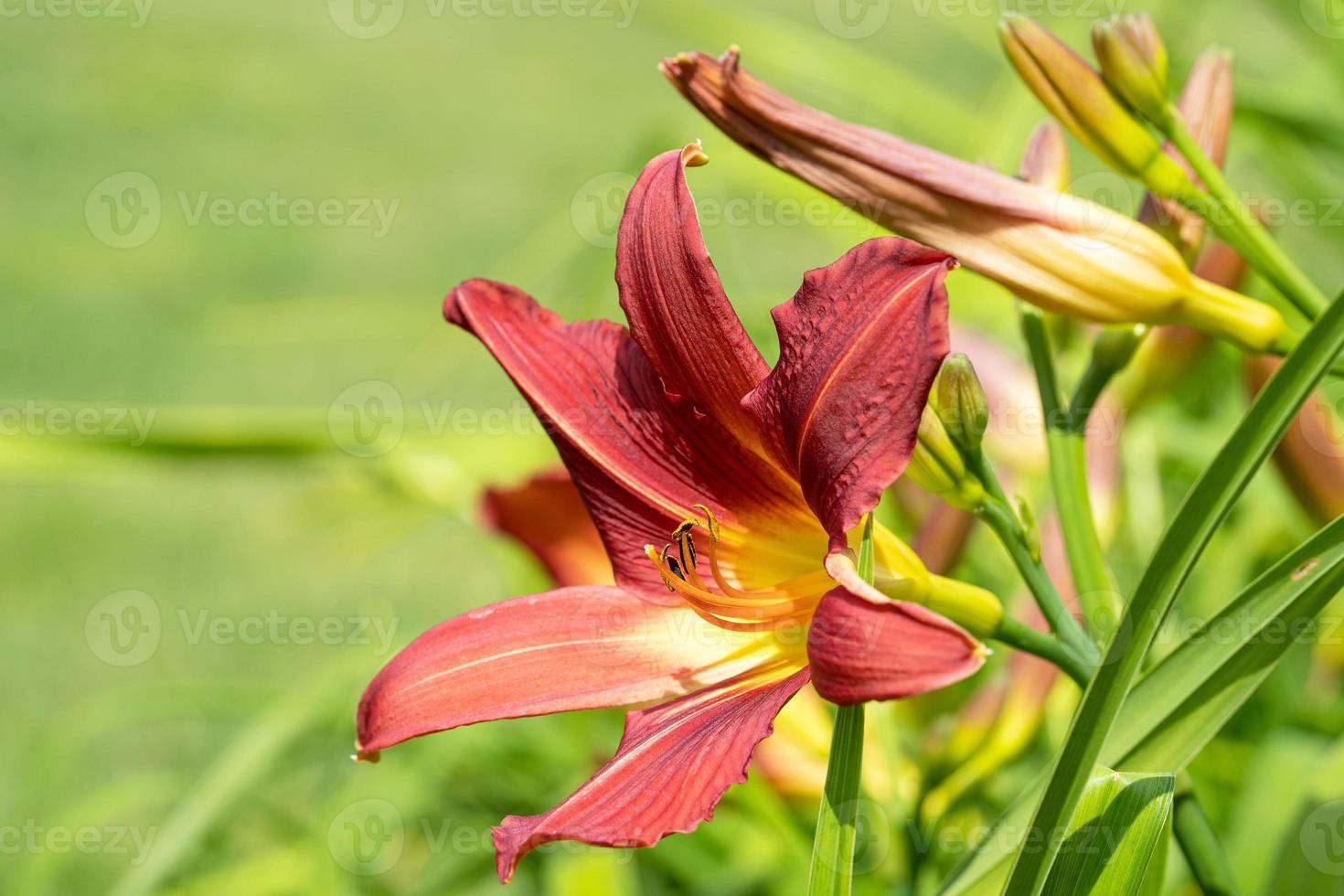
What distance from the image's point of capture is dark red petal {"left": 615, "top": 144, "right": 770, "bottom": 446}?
56 cm

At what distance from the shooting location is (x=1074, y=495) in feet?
2.05

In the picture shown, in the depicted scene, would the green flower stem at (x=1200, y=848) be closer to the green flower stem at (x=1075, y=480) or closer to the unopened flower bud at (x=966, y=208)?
the green flower stem at (x=1075, y=480)

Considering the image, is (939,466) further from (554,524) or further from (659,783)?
(554,524)

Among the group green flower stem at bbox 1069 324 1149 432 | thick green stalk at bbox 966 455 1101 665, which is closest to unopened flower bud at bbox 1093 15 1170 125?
green flower stem at bbox 1069 324 1149 432

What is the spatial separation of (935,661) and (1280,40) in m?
4.31

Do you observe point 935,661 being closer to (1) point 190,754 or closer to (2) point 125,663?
(1) point 190,754

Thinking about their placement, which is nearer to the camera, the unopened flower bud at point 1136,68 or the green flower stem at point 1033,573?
the green flower stem at point 1033,573

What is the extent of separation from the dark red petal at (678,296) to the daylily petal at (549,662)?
132 mm

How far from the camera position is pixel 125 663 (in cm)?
245

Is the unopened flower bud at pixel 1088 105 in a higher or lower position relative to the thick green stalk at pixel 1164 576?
higher

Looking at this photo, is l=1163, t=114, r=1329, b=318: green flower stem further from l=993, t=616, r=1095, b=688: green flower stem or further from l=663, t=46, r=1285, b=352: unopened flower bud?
l=993, t=616, r=1095, b=688: green flower stem

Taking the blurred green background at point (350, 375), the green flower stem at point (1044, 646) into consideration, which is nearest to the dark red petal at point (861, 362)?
the green flower stem at point (1044, 646)

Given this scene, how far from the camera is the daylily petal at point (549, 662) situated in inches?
22.7

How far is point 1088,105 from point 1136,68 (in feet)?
0.10
